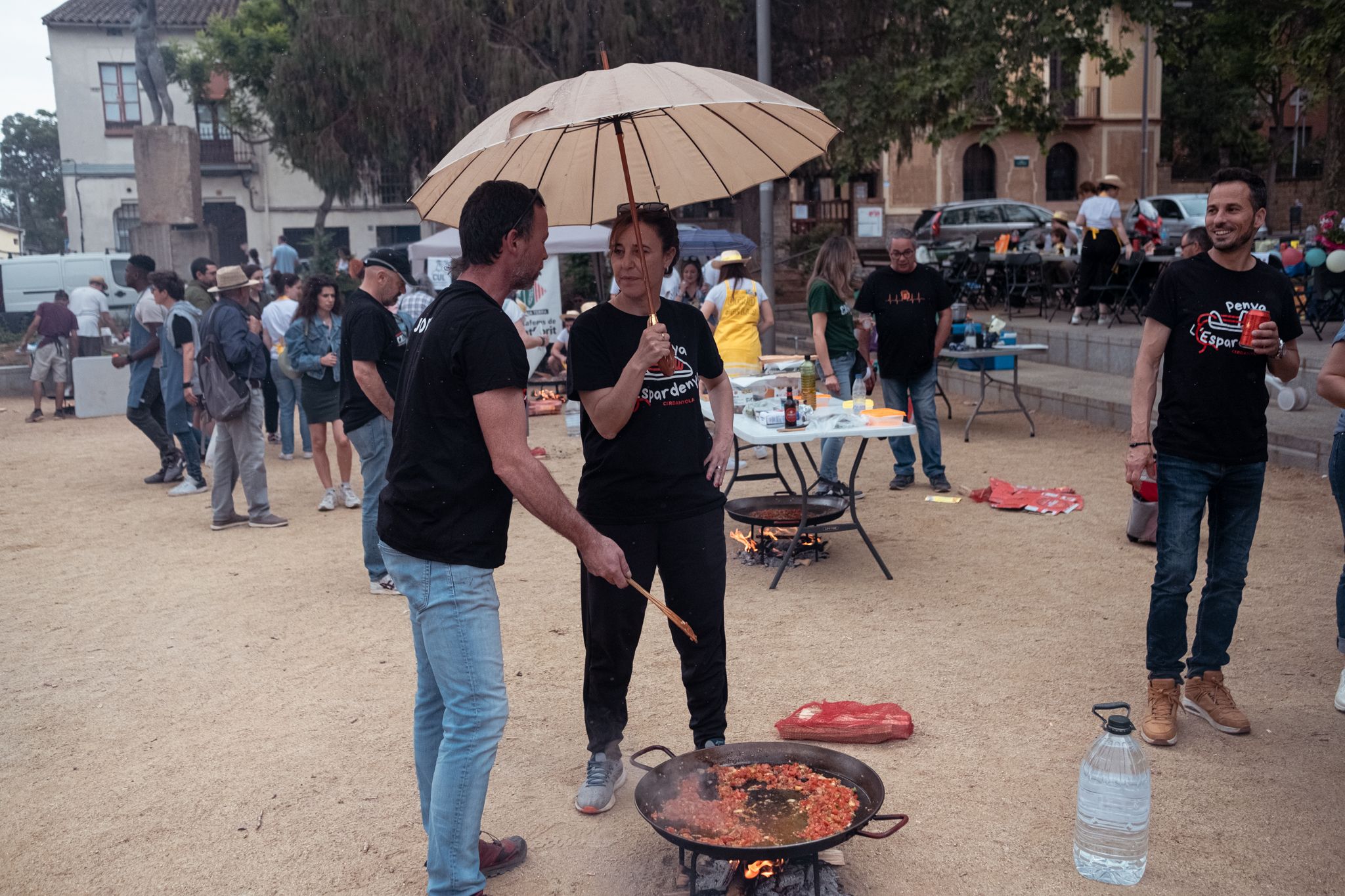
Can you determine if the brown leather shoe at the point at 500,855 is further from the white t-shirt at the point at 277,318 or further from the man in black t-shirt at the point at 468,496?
the white t-shirt at the point at 277,318

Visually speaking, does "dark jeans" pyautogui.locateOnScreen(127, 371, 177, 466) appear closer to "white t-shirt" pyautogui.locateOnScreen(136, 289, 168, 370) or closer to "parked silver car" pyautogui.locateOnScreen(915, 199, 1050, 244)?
"white t-shirt" pyautogui.locateOnScreen(136, 289, 168, 370)

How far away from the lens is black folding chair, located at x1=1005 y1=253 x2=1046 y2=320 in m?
15.9

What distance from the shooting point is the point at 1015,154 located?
128 feet

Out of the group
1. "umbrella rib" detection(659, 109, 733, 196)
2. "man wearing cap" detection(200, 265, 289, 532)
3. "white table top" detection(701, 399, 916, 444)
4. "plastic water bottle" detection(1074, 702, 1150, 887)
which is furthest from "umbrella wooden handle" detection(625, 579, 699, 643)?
"man wearing cap" detection(200, 265, 289, 532)

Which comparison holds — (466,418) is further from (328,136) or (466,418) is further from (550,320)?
(328,136)

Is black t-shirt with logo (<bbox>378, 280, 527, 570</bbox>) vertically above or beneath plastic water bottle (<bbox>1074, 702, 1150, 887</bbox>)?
above

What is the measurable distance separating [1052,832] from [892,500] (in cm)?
485

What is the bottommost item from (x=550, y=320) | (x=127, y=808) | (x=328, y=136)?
(x=127, y=808)

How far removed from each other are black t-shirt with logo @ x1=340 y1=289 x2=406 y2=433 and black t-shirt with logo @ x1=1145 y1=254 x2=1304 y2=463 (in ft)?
11.5

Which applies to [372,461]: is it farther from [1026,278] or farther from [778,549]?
[1026,278]

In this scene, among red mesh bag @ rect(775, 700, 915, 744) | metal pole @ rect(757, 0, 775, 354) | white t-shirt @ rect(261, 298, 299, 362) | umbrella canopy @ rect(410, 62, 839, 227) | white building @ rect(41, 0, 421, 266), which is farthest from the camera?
white building @ rect(41, 0, 421, 266)

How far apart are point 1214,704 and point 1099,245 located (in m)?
11.0

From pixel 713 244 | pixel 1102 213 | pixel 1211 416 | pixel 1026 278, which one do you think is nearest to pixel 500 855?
pixel 1211 416

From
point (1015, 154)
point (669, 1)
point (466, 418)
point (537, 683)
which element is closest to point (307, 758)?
point (537, 683)
